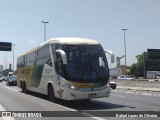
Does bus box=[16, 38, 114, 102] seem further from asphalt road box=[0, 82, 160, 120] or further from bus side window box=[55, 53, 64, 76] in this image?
asphalt road box=[0, 82, 160, 120]

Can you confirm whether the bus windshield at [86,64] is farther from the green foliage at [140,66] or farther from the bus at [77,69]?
the green foliage at [140,66]

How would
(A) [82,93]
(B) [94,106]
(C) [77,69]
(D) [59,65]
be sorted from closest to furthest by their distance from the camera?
(A) [82,93] → (C) [77,69] → (B) [94,106] → (D) [59,65]

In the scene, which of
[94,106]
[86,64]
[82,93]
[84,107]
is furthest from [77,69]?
[94,106]

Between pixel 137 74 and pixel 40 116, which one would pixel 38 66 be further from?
pixel 137 74

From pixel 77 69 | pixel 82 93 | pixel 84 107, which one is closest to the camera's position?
pixel 82 93

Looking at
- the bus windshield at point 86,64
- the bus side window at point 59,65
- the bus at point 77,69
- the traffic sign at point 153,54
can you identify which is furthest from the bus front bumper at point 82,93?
the traffic sign at point 153,54

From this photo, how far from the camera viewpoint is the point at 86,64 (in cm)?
1911

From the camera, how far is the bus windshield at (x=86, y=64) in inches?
741

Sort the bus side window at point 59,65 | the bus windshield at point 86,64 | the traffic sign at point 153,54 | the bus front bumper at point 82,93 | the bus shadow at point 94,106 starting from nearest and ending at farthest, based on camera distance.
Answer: the bus shadow at point 94,106 → the bus front bumper at point 82,93 → the bus windshield at point 86,64 → the bus side window at point 59,65 → the traffic sign at point 153,54

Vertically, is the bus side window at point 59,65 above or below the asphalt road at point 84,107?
above

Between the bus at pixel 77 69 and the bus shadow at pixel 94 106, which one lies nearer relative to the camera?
the bus shadow at pixel 94 106

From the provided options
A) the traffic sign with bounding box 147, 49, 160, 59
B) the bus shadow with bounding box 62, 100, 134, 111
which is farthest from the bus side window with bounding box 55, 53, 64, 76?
the traffic sign with bounding box 147, 49, 160, 59

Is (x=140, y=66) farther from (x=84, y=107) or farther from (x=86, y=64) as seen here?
(x=84, y=107)

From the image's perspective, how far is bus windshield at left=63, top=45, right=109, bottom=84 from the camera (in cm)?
1882
